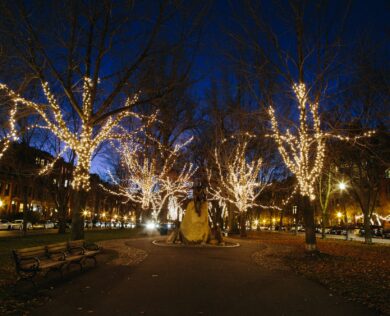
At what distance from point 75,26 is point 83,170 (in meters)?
6.12

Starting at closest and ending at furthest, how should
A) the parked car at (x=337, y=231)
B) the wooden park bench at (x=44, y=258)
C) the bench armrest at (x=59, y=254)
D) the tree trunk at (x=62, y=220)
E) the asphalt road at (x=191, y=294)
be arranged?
the asphalt road at (x=191, y=294) → the wooden park bench at (x=44, y=258) → the bench armrest at (x=59, y=254) → the tree trunk at (x=62, y=220) → the parked car at (x=337, y=231)

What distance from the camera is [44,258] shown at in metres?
10.5

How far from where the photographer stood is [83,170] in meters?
15.8

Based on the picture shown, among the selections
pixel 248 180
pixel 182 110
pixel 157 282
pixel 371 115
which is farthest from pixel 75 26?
pixel 248 180

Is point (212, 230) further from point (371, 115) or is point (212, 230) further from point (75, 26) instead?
point (75, 26)

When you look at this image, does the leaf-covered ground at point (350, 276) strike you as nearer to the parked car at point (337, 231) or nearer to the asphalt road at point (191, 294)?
the asphalt road at point (191, 294)

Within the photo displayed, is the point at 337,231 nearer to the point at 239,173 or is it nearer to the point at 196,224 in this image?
the point at 239,173

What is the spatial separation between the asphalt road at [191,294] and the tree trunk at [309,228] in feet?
17.0

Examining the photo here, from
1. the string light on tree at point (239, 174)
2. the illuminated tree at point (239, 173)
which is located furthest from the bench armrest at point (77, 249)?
the string light on tree at point (239, 174)

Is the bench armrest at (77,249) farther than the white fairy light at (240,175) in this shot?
No

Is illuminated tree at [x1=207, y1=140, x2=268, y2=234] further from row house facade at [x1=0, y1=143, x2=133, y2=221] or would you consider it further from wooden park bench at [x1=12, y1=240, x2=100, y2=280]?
wooden park bench at [x1=12, y1=240, x2=100, y2=280]

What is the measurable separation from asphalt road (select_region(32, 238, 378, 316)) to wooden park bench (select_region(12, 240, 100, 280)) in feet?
1.87

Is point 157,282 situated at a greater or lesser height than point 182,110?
lesser

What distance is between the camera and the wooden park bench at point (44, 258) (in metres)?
8.63
